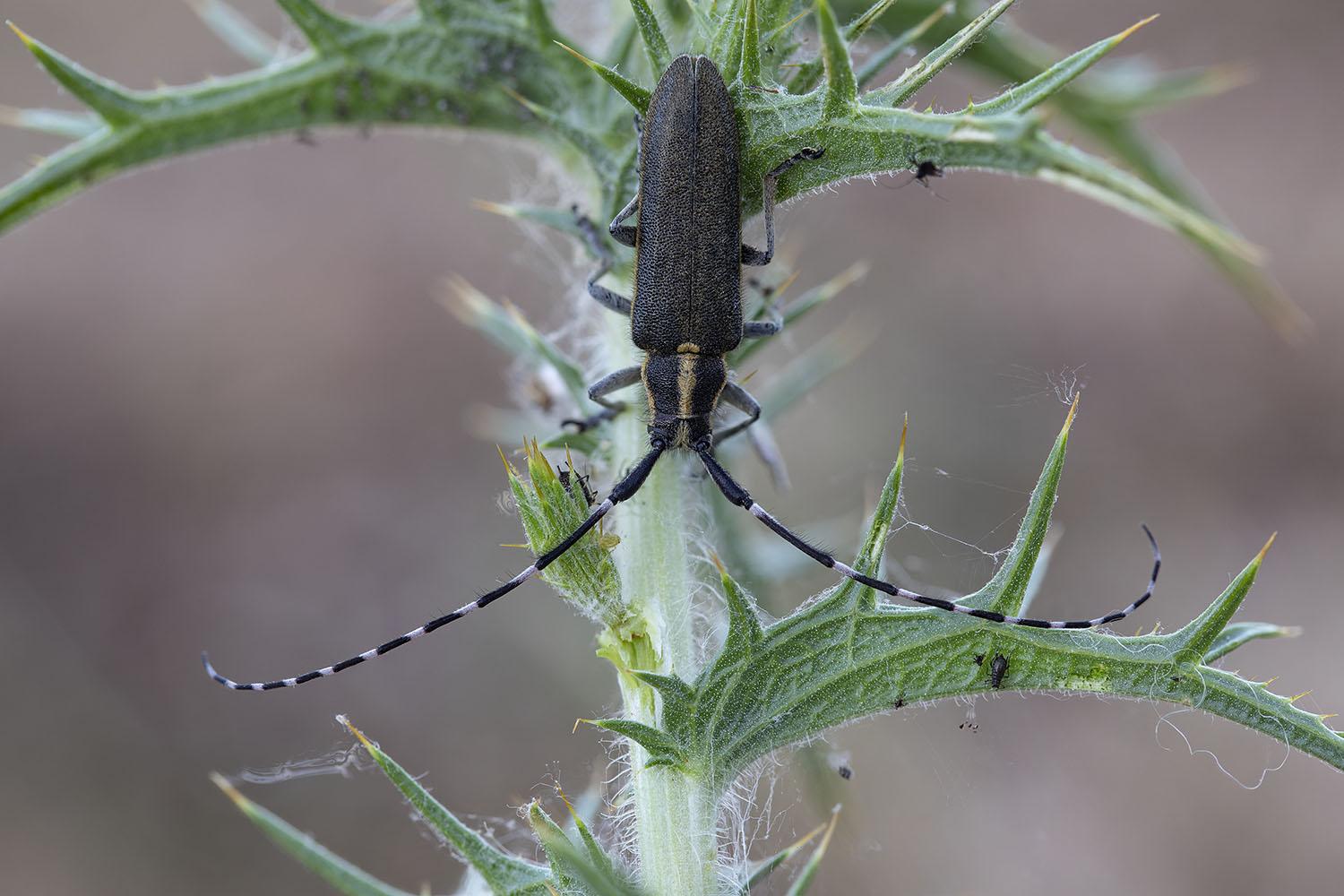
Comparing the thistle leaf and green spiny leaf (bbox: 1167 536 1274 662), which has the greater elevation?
green spiny leaf (bbox: 1167 536 1274 662)

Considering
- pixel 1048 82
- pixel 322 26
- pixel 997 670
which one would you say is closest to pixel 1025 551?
pixel 997 670

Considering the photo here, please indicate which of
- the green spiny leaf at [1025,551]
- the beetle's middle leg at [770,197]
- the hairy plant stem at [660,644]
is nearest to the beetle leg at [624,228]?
the beetle's middle leg at [770,197]

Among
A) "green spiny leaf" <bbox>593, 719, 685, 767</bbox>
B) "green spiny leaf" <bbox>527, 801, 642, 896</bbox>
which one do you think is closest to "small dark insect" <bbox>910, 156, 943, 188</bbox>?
"green spiny leaf" <bbox>593, 719, 685, 767</bbox>

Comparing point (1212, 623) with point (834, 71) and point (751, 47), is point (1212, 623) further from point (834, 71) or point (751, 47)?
point (751, 47)

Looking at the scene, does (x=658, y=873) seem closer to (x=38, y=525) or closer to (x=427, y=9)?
(x=427, y=9)

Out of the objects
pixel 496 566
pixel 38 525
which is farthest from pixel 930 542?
pixel 38 525

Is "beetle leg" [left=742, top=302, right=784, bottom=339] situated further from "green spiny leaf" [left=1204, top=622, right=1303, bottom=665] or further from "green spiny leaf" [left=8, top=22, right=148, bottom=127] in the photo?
"green spiny leaf" [left=8, top=22, right=148, bottom=127]
